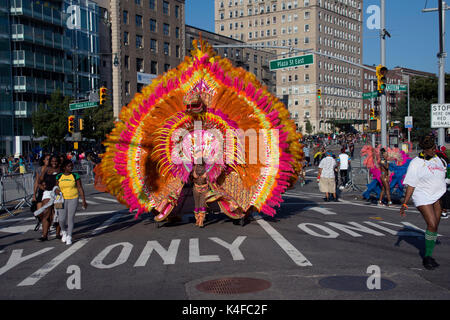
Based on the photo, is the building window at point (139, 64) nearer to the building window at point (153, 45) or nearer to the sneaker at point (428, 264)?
the building window at point (153, 45)

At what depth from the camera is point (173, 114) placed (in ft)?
37.9

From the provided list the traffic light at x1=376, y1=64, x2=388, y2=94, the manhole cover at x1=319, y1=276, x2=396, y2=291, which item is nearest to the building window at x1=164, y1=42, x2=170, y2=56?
the traffic light at x1=376, y1=64, x2=388, y2=94

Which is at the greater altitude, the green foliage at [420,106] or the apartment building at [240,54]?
the apartment building at [240,54]

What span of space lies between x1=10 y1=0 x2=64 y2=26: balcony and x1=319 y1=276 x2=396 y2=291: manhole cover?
164 ft

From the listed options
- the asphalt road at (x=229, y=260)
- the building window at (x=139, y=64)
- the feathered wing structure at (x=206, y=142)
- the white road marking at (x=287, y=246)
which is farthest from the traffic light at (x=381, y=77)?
the building window at (x=139, y=64)

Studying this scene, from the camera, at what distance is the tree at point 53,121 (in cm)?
4528

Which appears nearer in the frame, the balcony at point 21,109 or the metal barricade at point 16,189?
the metal barricade at point 16,189

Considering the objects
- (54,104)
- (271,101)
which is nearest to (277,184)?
(271,101)

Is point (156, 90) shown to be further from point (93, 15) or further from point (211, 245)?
point (93, 15)

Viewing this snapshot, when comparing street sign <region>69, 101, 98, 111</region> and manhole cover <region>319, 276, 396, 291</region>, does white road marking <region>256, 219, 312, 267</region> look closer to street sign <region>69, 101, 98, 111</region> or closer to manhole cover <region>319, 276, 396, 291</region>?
manhole cover <region>319, 276, 396, 291</region>

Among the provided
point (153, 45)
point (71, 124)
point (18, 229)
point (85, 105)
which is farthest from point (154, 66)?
point (18, 229)

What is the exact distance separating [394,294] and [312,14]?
368 ft

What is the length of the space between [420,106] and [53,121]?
1743 inches

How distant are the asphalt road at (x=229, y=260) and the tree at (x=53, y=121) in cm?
3332
